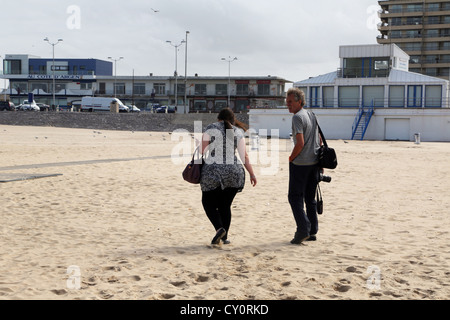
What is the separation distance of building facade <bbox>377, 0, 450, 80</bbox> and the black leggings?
278 feet

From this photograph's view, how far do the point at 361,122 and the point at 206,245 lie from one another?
137ft

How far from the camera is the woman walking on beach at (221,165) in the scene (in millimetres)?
6625

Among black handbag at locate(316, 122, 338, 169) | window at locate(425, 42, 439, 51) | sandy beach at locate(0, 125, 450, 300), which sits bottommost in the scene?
sandy beach at locate(0, 125, 450, 300)

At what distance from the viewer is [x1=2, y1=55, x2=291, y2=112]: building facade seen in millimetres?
88375

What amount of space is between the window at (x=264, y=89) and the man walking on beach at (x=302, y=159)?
81540 mm

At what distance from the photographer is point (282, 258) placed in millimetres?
6445

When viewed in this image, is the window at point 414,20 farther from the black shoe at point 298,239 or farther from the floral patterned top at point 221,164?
the floral patterned top at point 221,164

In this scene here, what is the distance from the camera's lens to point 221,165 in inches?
261

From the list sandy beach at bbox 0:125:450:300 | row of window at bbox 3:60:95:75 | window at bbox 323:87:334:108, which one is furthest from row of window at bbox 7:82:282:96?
sandy beach at bbox 0:125:450:300

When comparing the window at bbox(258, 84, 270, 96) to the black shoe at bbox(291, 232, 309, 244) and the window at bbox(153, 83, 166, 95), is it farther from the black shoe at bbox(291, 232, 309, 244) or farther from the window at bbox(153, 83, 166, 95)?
the black shoe at bbox(291, 232, 309, 244)

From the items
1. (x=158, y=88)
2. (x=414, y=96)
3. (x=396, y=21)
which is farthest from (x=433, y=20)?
(x=158, y=88)

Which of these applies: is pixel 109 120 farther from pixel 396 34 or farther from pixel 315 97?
pixel 396 34
